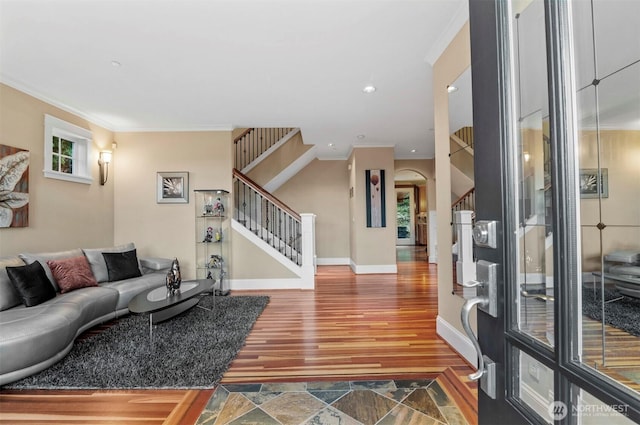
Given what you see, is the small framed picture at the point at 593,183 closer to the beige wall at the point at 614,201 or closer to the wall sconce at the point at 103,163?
the beige wall at the point at 614,201

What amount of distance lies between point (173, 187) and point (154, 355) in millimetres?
3253

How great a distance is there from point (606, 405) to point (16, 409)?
9.85 ft

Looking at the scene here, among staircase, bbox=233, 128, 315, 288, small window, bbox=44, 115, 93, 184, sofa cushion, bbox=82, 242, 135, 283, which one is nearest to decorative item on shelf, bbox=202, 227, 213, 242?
staircase, bbox=233, 128, 315, 288

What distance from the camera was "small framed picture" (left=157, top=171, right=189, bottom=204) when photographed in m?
5.19

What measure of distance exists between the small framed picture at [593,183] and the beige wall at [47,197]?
4865mm

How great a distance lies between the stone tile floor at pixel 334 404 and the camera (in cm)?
180

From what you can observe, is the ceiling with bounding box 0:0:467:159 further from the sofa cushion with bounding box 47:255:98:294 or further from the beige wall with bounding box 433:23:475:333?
the sofa cushion with bounding box 47:255:98:294

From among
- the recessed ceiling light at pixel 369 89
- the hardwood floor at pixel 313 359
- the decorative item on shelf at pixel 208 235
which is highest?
the recessed ceiling light at pixel 369 89

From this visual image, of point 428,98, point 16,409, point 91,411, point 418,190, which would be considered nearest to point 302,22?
point 428,98

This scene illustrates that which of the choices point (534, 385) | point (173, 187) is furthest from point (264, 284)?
point (534, 385)

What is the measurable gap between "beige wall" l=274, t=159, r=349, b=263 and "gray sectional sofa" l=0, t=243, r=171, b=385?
13.6ft

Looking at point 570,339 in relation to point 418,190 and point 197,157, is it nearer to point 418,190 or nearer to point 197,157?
point 197,157

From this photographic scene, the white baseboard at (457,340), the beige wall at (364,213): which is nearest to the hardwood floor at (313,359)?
the white baseboard at (457,340)

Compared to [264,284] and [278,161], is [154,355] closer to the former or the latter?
[264,284]
